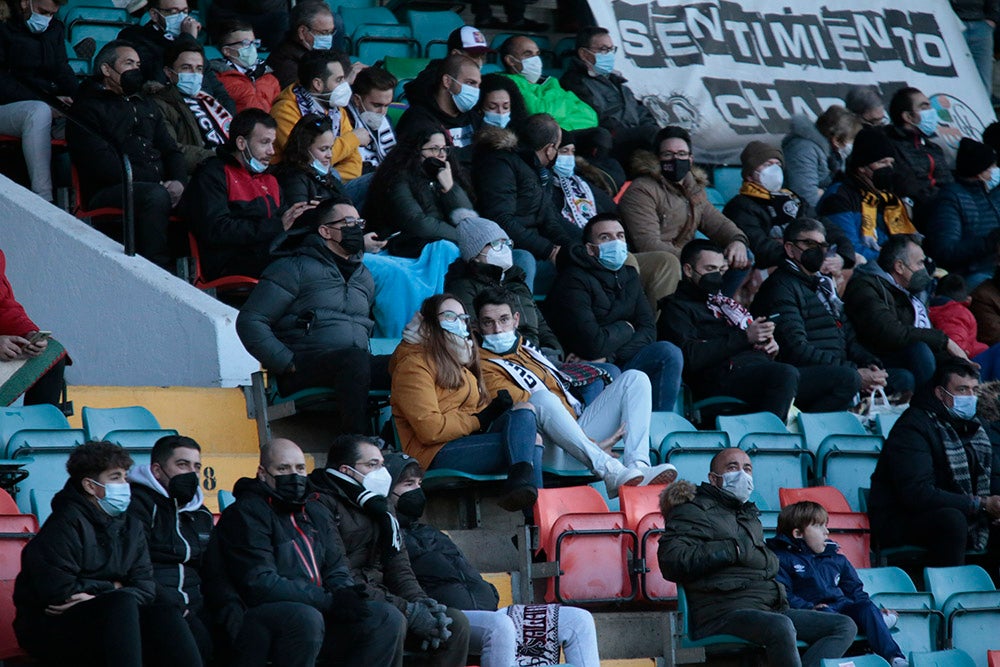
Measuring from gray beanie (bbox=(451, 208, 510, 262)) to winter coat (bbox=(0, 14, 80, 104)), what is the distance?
92.4 inches

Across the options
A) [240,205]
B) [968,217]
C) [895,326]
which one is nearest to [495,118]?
[240,205]

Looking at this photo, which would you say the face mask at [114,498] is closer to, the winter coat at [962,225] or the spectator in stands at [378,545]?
the spectator in stands at [378,545]

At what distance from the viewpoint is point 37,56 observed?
9898 mm

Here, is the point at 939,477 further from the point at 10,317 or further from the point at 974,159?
the point at 10,317

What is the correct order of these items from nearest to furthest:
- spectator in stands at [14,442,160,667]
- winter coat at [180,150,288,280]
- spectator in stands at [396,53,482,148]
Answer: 1. spectator in stands at [14,442,160,667]
2. winter coat at [180,150,288,280]
3. spectator in stands at [396,53,482,148]

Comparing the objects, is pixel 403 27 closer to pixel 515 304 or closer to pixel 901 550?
pixel 515 304

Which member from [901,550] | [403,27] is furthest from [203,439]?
[403,27]

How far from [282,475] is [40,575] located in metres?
0.96

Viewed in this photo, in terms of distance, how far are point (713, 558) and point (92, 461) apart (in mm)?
2473

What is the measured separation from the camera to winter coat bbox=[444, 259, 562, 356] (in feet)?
28.6

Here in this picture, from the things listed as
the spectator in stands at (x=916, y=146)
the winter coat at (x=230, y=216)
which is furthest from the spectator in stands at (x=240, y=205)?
the spectator in stands at (x=916, y=146)

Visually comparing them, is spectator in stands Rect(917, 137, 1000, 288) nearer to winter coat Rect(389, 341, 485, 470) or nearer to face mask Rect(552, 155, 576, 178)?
face mask Rect(552, 155, 576, 178)

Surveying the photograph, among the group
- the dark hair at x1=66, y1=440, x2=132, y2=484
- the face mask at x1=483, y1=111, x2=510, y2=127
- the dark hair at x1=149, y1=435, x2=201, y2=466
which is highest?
the face mask at x1=483, y1=111, x2=510, y2=127

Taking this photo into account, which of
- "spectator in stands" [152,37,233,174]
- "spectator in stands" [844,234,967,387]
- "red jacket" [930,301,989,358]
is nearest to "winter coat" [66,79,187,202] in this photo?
"spectator in stands" [152,37,233,174]
